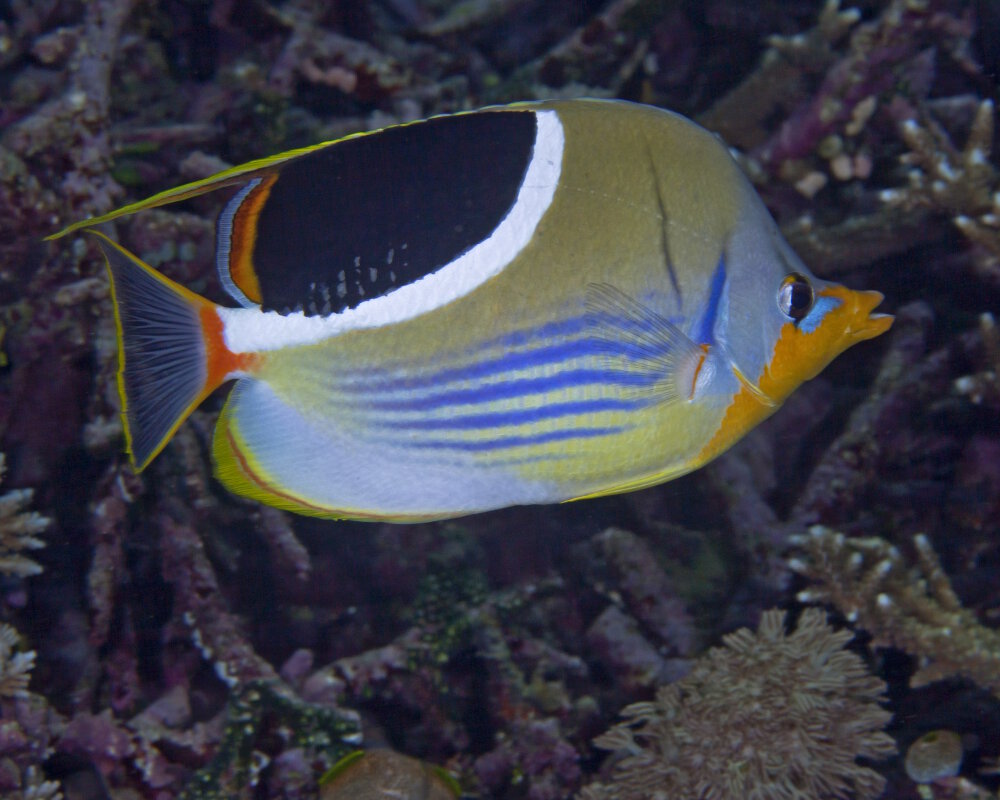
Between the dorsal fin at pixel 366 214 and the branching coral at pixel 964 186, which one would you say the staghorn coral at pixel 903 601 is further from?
the dorsal fin at pixel 366 214

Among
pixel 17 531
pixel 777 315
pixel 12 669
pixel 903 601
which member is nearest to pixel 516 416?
pixel 777 315

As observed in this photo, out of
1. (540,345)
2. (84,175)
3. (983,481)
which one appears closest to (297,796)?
(540,345)

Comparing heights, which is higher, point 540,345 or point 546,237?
point 546,237

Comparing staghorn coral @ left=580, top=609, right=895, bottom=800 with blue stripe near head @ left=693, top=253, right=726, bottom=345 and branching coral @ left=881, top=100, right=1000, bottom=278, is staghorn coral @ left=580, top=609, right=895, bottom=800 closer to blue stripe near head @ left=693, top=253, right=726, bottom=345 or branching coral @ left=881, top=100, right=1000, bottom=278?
blue stripe near head @ left=693, top=253, right=726, bottom=345

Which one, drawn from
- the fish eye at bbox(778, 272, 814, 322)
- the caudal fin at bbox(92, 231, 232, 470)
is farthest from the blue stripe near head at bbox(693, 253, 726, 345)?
the caudal fin at bbox(92, 231, 232, 470)

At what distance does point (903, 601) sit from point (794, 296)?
1731 mm

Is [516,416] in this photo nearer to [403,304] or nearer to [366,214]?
[403,304]

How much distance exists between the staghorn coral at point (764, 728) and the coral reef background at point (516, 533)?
0.01m

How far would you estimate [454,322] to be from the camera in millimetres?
1327

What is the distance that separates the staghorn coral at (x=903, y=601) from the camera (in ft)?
7.86

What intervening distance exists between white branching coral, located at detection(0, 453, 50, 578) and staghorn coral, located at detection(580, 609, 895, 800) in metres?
1.88

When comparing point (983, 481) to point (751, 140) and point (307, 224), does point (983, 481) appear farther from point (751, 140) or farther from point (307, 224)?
point (307, 224)

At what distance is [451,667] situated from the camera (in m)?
2.69

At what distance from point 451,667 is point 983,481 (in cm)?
218
